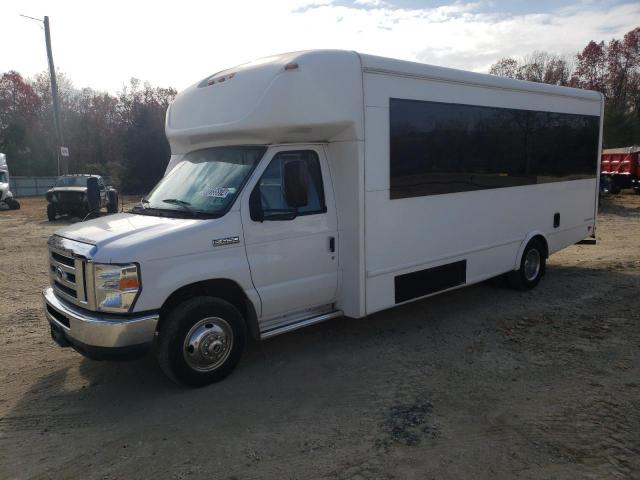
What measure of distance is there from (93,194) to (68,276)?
1.80 metres

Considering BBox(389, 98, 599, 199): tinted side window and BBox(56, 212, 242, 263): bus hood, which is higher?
BBox(389, 98, 599, 199): tinted side window

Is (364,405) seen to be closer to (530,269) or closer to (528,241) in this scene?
(528,241)

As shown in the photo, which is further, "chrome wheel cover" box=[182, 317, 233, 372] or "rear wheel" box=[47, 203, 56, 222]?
"rear wheel" box=[47, 203, 56, 222]

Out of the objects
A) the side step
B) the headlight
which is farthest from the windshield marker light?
the side step

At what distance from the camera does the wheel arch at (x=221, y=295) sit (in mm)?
4605

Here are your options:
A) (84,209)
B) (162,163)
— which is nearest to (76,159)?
(162,163)

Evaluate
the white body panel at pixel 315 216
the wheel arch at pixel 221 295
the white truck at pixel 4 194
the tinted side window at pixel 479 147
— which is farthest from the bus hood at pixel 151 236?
the white truck at pixel 4 194

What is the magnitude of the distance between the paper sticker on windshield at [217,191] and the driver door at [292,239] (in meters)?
0.18

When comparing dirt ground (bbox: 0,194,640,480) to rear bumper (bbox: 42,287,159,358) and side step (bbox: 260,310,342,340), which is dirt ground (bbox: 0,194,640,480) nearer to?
side step (bbox: 260,310,342,340)

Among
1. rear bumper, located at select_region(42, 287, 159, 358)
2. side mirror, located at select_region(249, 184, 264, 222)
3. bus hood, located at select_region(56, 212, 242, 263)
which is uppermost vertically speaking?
side mirror, located at select_region(249, 184, 264, 222)

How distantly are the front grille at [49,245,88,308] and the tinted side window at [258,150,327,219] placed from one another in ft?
5.62

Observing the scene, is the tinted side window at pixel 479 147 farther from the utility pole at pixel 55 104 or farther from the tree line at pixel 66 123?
the tree line at pixel 66 123

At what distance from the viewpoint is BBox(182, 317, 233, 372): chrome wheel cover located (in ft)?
15.2

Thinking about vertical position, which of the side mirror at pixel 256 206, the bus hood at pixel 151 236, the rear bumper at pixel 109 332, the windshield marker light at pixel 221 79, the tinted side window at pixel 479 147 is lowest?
the rear bumper at pixel 109 332
